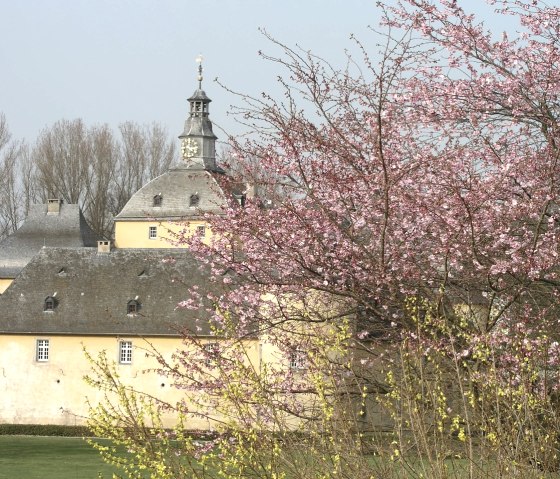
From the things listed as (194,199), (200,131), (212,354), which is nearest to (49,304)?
(194,199)

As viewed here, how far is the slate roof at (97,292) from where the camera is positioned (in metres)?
40.6

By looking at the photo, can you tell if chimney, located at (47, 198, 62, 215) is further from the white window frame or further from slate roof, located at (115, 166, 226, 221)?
the white window frame

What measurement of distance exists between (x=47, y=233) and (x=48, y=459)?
3367 cm

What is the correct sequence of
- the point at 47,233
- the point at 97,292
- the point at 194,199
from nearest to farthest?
the point at 97,292 < the point at 47,233 < the point at 194,199

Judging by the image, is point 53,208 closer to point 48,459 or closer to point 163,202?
point 163,202

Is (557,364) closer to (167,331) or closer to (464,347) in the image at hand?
→ (464,347)

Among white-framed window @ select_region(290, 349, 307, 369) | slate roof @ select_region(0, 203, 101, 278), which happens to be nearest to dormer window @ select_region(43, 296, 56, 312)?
slate roof @ select_region(0, 203, 101, 278)

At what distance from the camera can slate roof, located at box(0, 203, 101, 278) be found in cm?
6141

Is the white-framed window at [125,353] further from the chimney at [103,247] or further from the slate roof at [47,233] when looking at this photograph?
the slate roof at [47,233]

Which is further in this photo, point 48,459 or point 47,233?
point 47,233

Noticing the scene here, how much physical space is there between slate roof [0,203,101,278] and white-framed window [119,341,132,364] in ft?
66.4

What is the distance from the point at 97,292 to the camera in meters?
42.0

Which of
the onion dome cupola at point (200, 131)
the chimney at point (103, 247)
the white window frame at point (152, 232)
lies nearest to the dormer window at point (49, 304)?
the chimney at point (103, 247)

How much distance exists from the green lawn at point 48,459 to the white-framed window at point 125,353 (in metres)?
3.73
